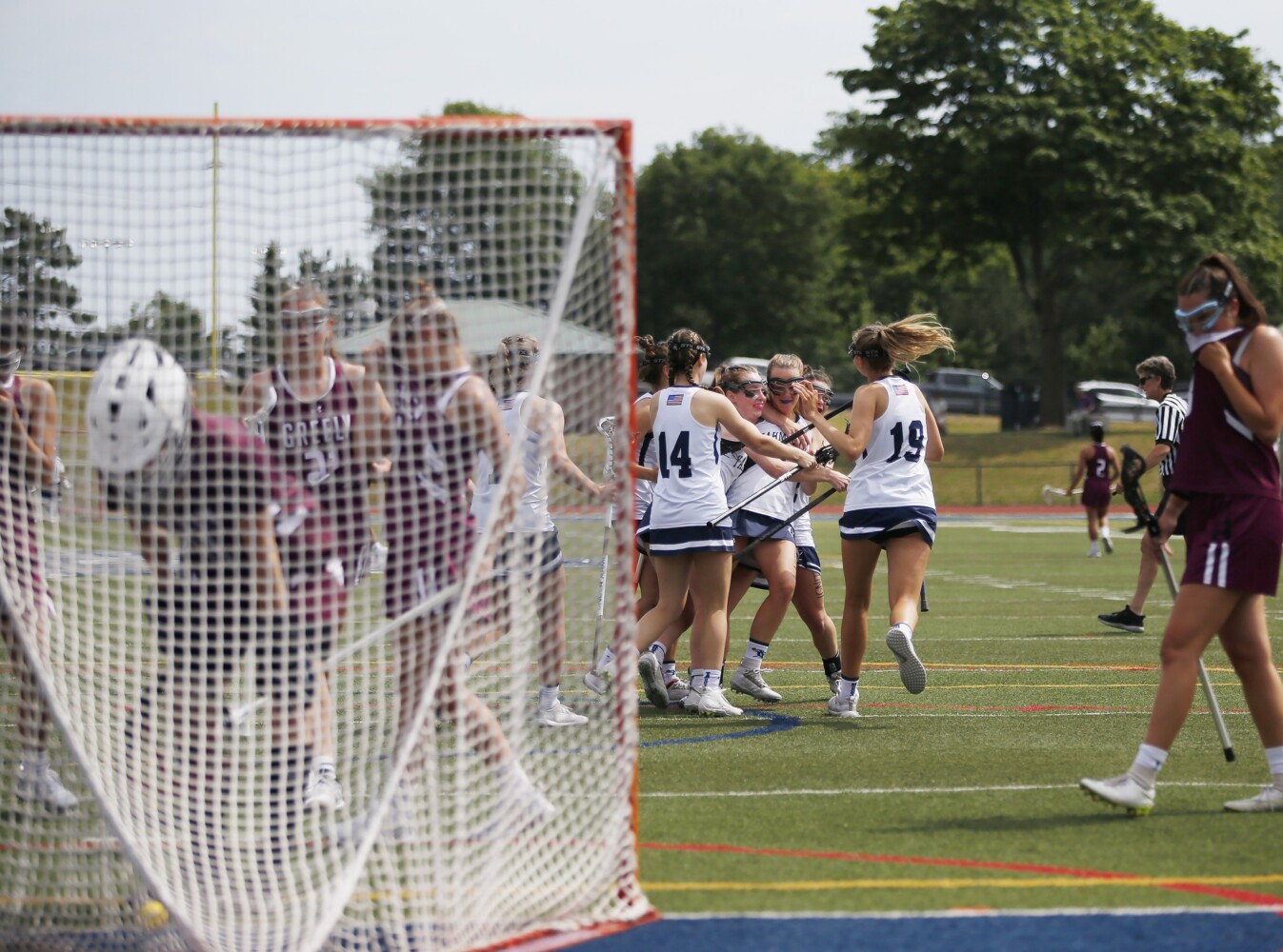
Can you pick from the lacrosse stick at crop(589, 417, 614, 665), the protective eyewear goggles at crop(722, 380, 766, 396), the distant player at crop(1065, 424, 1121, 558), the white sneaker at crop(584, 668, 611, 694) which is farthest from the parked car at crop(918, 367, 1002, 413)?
the white sneaker at crop(584, 668, 611, 694)

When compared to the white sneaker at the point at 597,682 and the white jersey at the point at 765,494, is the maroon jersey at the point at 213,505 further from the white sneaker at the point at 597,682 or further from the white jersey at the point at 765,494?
the white jersey at the point at 765,494

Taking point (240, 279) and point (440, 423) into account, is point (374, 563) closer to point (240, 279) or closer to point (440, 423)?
point (440, 423)

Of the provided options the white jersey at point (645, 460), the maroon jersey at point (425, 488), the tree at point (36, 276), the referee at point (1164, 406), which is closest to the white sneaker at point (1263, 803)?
the maroon jersey at point (425, 488)

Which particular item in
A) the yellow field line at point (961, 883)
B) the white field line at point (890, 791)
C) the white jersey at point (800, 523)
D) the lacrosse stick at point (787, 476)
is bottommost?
the white field line at point (890, 791)

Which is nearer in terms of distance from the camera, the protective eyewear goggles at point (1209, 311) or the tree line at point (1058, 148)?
the protective eyewear goggles at point (1209, 311)

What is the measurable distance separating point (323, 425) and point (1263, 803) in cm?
388

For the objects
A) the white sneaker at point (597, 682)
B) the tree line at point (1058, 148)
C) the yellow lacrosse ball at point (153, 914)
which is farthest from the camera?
the tree line at point (1058, 148)

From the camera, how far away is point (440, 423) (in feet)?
17.7

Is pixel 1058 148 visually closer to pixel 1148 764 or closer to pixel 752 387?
pixel 752 387

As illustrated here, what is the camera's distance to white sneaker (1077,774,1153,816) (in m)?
6.03

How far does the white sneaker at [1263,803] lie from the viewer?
6199mm

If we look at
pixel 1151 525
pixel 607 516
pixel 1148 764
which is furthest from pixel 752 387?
pixel 1148 764

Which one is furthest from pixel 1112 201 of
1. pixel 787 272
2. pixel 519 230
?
pixel 519 230

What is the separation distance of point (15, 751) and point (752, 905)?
2.68 m
